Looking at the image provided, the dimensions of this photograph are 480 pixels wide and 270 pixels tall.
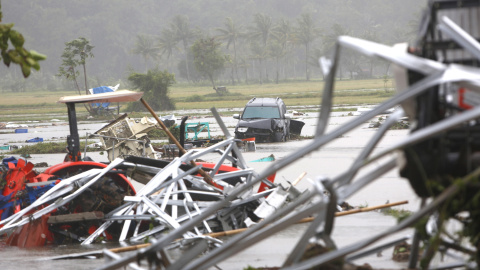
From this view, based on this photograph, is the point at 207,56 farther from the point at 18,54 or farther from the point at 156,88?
the point at 18,54

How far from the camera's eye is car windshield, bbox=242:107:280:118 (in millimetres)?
28297

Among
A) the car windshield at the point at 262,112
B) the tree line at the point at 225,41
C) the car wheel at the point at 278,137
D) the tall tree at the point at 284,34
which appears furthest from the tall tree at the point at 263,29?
the car wheel at the point at 278,137

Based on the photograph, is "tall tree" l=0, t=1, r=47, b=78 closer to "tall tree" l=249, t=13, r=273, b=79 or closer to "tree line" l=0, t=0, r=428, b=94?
"tree line" l=0, t=0, r=428, b=94

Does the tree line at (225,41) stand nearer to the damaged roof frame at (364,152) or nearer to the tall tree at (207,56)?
the tall tree at (207,56)

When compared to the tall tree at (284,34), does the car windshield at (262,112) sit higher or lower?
lower

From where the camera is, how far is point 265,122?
89.9 ft

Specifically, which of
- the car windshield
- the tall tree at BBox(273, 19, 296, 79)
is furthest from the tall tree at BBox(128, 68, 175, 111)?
the tall tree at BBox(273, 19, 296, 79)

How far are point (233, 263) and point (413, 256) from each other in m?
2.89

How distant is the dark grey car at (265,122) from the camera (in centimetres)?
2714

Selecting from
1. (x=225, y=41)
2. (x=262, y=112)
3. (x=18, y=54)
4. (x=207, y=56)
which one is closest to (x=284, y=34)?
(x=225, y=41)

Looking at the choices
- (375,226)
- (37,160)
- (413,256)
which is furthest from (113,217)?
(37,160)

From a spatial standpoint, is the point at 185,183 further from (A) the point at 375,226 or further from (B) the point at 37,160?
(B) the point at 37,160

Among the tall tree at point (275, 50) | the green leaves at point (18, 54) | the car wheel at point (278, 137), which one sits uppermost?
the green leaves at point (18, 54)

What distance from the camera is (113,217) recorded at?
911 centimetres
